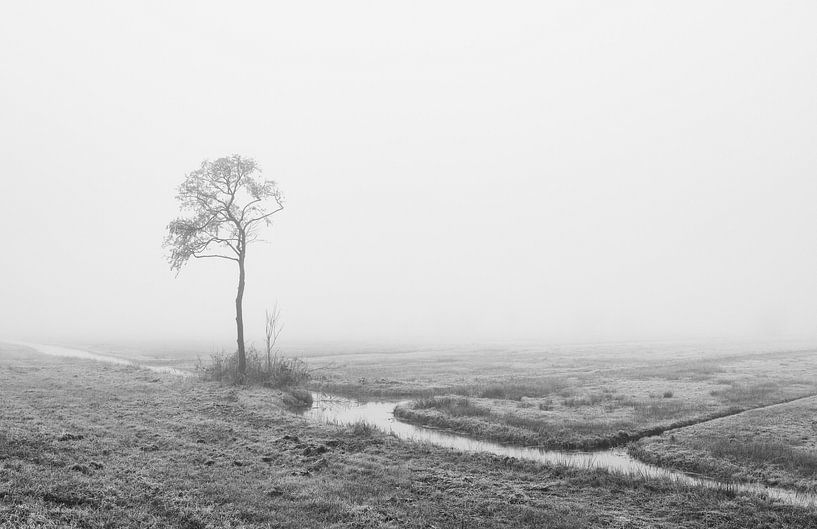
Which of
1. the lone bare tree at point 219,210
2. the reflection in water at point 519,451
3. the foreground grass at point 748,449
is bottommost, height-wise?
the reflection in water at point 519,451

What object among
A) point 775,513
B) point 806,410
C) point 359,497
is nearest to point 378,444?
point 359,497

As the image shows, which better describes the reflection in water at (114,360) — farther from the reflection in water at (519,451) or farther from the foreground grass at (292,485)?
the foreground grass at (292,485)

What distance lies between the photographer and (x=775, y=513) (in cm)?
1382

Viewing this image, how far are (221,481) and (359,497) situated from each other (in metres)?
4.63

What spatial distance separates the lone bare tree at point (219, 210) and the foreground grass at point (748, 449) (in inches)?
1232

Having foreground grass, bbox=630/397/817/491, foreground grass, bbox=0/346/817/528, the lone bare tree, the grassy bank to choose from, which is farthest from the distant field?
the lone bare tree

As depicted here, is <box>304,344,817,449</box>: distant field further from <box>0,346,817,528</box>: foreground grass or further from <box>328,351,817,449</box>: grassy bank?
<box>0,346,817,528</box>: foreground grass

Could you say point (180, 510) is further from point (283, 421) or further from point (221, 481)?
point (283, 421)

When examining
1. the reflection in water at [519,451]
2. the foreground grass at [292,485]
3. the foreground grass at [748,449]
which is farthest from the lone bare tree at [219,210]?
the foreground grass at [748,449]

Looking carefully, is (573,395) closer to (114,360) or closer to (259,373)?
(259,373)

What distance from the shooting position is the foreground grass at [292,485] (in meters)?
13.1

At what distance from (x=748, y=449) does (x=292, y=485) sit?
60.0ft

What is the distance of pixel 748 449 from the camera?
2016cm

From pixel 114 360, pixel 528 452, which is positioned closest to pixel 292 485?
pixel 528 452
